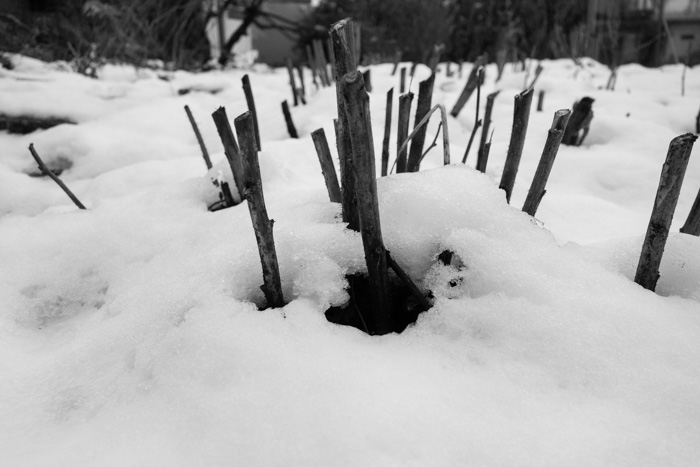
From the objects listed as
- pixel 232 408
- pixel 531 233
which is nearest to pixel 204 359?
pixel 232 408

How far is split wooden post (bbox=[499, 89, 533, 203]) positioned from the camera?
933mm

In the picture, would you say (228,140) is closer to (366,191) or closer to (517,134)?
(366,191)

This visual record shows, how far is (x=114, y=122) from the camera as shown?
2.13 meters

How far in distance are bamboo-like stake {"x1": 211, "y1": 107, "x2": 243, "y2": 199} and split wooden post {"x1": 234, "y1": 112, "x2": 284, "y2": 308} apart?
0.23 m

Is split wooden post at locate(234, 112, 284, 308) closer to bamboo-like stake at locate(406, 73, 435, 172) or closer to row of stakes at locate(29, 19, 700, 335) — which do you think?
row of stakes at locate(29, 19, 700, 335)

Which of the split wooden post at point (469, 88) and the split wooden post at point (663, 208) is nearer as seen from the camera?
the split wooden post at point (663, 208)

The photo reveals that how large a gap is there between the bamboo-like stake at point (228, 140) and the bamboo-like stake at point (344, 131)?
22 cm

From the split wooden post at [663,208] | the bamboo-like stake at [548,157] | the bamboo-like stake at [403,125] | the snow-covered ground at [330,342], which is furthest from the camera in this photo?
the bamboo-like stake at [403,125]

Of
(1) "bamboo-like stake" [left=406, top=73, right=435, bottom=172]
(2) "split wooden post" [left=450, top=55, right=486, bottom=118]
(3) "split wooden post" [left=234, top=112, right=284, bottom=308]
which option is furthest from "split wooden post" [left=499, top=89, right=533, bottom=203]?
(2) "split wooden post" [left=450, top=55, right=486, bottom=118]

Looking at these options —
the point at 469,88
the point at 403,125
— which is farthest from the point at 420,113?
the point at 469,88

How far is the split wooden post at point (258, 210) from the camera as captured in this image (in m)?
0.69

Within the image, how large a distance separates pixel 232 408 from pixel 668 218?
735mm

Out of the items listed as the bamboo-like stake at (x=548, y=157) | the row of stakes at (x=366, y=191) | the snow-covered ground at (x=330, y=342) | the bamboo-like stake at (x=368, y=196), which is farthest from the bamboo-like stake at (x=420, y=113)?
the bamboo-like stake at (x=368, y=196)

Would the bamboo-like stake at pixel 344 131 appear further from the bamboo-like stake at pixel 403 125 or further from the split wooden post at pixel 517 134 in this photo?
the split wooden post at pixel 517 134
